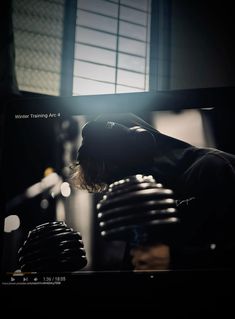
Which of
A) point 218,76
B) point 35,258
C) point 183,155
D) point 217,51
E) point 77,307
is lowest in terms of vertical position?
point 77,307

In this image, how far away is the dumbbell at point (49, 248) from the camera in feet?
3.43

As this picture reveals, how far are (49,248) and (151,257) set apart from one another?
1.00ft

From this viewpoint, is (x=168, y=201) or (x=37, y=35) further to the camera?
(x=37, y=35)

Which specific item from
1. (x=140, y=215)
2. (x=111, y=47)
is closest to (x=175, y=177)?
(x=140, y=215)

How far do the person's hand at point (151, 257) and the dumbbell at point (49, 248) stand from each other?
18 centimetres

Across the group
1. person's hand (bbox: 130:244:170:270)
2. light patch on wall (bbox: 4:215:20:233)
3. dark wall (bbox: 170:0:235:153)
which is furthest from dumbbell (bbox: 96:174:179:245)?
dark wall (bbox: 170:0:235:153)

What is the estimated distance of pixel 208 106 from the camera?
1.06 metres

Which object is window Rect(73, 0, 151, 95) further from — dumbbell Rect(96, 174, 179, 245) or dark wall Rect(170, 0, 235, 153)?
dumbbell Rect(96, 174, 179, 245)

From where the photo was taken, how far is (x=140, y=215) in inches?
39.3

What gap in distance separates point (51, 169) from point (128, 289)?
0.41 m

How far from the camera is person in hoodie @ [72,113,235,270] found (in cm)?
97

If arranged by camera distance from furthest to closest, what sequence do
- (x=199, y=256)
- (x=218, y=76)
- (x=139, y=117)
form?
(x=218, y=76)
(x=139, y=117)
(x=199, y=256)

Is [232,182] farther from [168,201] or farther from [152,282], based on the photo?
[152,282]

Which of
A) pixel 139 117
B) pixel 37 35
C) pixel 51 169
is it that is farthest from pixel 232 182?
pixel 37 35
